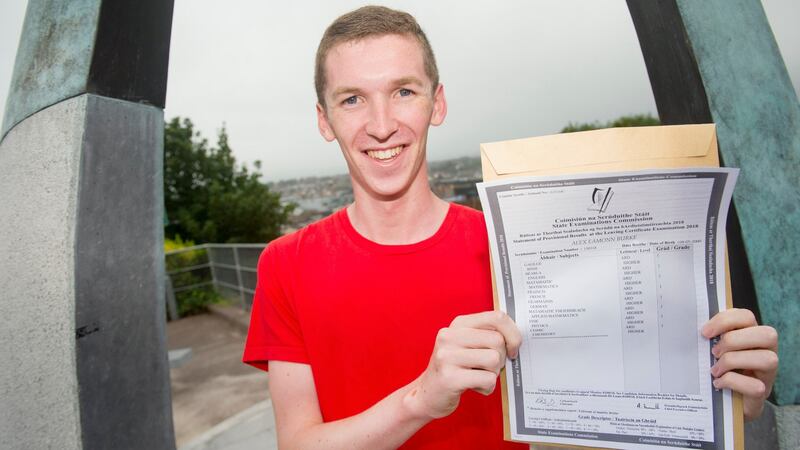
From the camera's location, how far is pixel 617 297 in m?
0.95


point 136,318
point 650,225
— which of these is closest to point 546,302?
point 650,225

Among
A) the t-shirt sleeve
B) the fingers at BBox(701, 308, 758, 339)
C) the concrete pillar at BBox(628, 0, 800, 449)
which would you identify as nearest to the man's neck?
the t-shirt sleeve

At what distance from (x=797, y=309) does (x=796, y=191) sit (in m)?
0.39

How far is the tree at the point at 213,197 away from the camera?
925 inches

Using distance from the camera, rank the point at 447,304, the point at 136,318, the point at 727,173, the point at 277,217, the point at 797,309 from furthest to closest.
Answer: the point at 277,217 → the point at 136,318 → the point at 797,309 → the point at 447,304 → the point at 727,173

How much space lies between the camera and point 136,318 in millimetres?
1818

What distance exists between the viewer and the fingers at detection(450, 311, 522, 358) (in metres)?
0.94

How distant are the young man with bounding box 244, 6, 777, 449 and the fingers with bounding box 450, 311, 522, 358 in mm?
349

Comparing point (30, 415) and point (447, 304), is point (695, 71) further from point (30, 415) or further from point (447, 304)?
point (30, 415)

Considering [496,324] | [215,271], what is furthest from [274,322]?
[215,271]

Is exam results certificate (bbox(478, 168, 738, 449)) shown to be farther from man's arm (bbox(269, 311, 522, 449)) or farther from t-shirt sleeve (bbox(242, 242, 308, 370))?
t-shirt sleeve (bbox(242, 242, 308, 370))

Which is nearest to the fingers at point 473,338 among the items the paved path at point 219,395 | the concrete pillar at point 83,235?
the concrete pillar at point 83,235

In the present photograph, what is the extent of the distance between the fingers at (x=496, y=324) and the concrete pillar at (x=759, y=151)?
3.52 feet

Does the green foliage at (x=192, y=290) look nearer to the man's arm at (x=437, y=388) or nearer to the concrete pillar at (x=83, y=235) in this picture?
the concrete pillar at (x=83, y=235)
